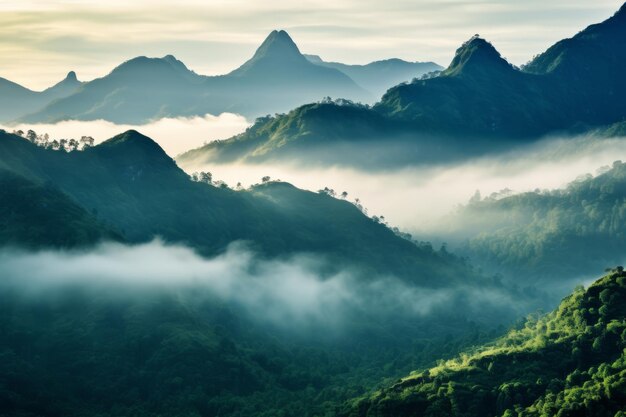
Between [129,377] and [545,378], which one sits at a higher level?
[545,378]

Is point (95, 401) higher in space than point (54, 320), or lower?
lower

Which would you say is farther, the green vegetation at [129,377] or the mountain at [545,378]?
the green vegetation at [129,377]

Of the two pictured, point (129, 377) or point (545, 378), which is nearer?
point (545, 378)

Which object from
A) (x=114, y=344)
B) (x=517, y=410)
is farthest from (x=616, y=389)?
(x=114, y=344)

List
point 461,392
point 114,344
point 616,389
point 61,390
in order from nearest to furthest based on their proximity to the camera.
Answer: point 616,389
point 461,392
point 61,390
point 114,344

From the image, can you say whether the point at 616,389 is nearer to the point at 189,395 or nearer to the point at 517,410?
the point at 517,410

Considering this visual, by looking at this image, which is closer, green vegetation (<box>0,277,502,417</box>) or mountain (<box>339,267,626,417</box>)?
mountain (<box>339,267,626,417</box>)

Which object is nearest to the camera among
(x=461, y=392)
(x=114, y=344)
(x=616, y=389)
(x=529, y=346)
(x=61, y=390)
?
(x=616, y=389)

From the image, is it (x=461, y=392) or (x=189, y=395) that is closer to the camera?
(x=461, y=392)
